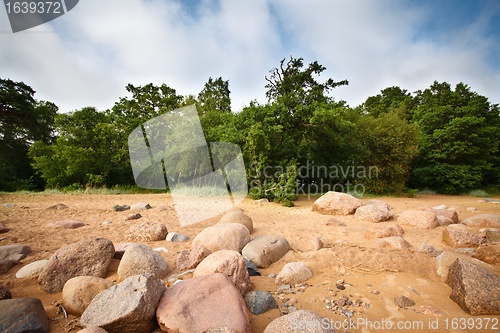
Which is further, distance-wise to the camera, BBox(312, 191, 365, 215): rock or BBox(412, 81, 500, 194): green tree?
BBox(412, 81, 500, 194): green tree

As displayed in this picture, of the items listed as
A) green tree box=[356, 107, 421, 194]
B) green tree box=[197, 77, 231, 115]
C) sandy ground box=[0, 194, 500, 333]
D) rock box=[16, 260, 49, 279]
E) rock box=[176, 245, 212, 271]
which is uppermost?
green tree box=[197, 77, 231, 115]

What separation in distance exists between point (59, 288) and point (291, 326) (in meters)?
2.81

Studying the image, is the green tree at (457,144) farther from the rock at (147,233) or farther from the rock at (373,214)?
the rock at (147,233)

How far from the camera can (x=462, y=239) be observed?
159 inches

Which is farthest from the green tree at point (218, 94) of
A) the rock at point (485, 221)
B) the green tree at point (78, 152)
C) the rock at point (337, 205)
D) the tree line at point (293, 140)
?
the rock at point (485, 221)

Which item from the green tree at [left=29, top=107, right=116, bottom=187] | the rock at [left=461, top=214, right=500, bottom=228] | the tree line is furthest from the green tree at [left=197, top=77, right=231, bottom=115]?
the rock at [left=461, top=214, right=500, bottom=228]

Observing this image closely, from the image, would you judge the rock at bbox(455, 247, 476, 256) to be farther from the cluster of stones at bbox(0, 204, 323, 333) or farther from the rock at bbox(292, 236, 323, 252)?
the cluster of stones at bbox(0, 204, 323, 333)

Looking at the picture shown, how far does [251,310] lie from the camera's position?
2359mm

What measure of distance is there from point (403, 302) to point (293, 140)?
1025 centimetres

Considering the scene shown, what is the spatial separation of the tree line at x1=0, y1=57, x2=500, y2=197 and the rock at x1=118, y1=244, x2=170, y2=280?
7.54 meters

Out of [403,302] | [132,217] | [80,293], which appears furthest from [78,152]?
[403,302]

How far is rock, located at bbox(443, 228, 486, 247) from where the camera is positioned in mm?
3979

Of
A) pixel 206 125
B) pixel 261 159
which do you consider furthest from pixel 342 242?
pixel 206 125

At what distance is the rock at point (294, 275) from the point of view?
294cm
